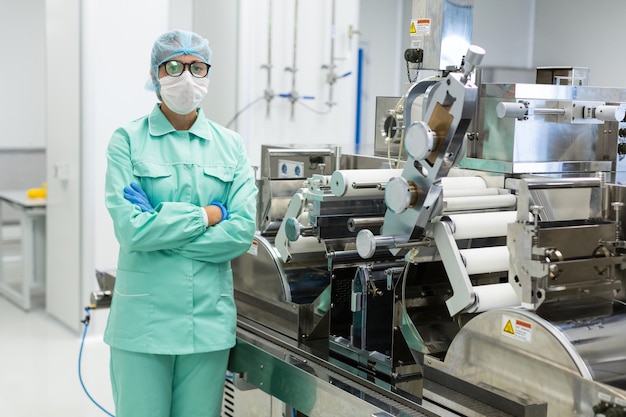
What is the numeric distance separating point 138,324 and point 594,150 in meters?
1.31

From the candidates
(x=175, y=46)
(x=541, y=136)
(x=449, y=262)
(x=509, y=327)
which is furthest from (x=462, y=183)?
(x=175, y=46)

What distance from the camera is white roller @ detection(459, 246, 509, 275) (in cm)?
170

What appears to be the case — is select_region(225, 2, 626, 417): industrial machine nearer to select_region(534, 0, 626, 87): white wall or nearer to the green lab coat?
the green lab coat

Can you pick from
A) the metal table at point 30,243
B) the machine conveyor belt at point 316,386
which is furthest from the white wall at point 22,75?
the machine conveyor belt at point 316,386

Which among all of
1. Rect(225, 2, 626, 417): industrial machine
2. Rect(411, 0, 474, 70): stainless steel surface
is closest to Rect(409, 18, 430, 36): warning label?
Rect(411, 0, 474, 70): stainless steel surface

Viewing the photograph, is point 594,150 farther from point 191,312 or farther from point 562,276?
point 191,312

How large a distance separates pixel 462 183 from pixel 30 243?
3.93 metres

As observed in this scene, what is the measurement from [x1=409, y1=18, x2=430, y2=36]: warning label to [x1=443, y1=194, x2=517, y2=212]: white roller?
0.48m

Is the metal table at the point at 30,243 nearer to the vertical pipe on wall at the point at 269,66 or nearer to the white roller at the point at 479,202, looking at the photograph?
the vertical pipe on wall at the point at 269,66

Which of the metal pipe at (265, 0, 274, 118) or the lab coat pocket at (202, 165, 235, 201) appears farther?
the metal pipe at (265, 0, 274, 118)

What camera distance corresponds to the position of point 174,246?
2051mm

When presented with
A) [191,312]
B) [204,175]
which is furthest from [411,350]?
[204,175]

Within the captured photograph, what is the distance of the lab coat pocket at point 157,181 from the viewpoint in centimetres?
212

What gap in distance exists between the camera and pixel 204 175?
2182 millimetres
